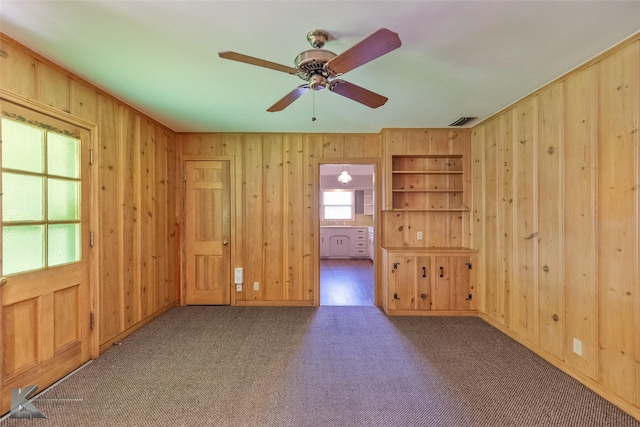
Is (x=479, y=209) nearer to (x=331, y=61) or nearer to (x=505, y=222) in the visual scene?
(x=505, y=222)

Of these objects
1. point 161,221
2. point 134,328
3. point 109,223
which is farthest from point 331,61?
point 134,328

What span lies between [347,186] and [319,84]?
6.43 m

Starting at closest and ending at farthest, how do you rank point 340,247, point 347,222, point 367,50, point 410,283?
point 367,50 → point 410,283 → point 340,247 → point 347,222

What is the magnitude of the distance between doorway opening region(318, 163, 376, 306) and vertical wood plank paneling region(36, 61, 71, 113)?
4.60 metres

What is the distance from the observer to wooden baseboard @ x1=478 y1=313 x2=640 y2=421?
5.76 ft

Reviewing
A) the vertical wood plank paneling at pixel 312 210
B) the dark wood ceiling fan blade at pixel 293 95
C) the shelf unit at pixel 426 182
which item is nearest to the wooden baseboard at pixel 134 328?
the vertical wood plank paneling at pixel 312 210

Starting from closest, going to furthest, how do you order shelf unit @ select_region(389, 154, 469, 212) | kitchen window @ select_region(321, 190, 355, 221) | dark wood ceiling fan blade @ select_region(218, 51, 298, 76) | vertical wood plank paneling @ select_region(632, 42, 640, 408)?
dark wood ceiling fan blade @ select_region(218, 51, 298, 76)
vertical wood plank paneling @ select_region(632, 42, 640, 408)
shelf unit @ select_region(389, 154, 469, 212)
kitchen window @ select_region(321, 190, 355, 221)

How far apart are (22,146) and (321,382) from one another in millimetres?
2779

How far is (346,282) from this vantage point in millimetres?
5113

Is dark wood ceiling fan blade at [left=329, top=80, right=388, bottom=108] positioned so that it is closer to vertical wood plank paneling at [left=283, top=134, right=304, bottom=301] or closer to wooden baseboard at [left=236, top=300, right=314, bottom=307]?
vertical wood plank paneling at [left=283, top=134, right=304, bottom=301]

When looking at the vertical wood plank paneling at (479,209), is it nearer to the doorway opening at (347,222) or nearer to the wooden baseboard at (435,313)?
the wooden baseboard at (435,313)

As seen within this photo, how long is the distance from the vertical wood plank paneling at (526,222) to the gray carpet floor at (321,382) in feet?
1.03

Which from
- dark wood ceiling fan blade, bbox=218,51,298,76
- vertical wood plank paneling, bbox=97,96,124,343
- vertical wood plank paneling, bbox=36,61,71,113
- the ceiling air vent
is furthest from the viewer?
the ceiling air vent

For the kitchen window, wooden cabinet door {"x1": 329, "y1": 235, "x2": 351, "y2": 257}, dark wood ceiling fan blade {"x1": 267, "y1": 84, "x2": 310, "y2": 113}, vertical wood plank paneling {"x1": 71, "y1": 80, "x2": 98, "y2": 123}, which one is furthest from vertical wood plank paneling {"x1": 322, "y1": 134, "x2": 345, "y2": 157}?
the kitchen window
